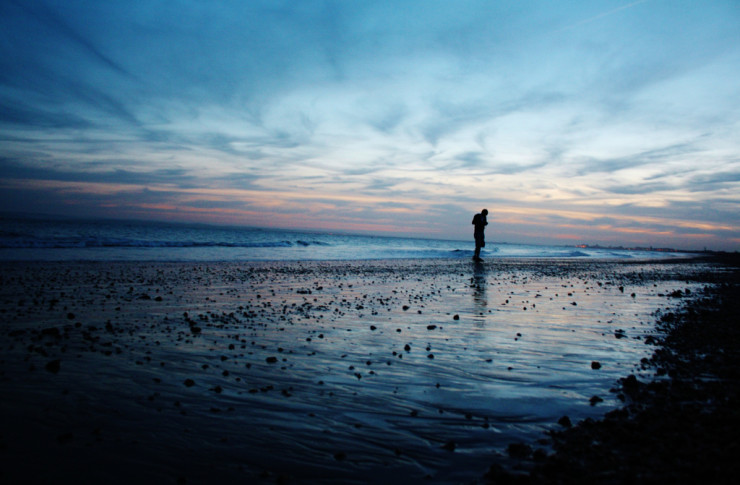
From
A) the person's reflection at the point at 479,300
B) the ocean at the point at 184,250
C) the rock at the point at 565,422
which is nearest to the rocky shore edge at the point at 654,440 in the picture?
the rock at the point at 565,422

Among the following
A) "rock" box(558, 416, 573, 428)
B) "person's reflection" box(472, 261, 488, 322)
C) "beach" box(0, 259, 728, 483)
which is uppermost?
"person's reflection" box(472, 261, 488, 322)

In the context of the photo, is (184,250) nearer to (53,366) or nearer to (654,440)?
(53,366)

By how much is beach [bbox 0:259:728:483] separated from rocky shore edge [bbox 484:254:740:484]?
177mm

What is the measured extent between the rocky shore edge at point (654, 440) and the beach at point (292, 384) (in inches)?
7.0

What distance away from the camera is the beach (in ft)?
10.5

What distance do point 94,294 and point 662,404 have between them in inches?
498

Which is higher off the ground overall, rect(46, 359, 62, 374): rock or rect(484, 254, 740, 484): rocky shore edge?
rect(484, 254, 740, 484): rocky shore edge

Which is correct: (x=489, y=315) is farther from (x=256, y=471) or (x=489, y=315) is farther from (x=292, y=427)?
(x=256, y=471)

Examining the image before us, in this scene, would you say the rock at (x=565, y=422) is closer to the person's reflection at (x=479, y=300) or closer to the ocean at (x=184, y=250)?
the person's reflection at (x=479, y=300)

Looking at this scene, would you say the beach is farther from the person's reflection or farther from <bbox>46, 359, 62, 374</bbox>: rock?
the person's reflection

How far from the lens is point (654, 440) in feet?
11.1

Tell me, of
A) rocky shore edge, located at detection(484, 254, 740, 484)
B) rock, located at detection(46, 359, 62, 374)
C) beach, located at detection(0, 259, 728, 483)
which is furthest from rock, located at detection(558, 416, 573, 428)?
rock, located at detection(46, 359, 62, 374)

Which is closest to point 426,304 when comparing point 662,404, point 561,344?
point 561,344

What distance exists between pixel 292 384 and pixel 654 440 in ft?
12.0
